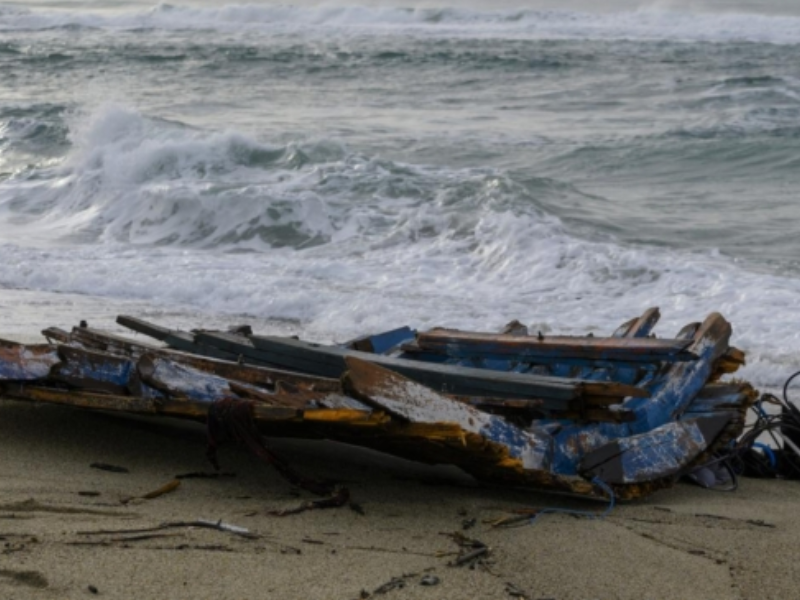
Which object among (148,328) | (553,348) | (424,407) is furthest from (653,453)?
(148,328)

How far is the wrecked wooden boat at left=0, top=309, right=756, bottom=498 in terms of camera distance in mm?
4164

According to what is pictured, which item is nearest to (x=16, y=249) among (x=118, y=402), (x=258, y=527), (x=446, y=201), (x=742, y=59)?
(x=446, y=201)

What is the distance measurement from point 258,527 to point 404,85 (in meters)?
21.5

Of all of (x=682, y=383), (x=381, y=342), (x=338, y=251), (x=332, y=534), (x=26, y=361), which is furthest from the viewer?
(x=338, y=251)

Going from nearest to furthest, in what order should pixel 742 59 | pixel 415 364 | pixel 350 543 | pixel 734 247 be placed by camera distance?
pixel 350 543 → pixel 415 364 → pixel 734 247 → pixel 742 59

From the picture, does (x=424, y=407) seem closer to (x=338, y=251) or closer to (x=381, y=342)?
(x=381, y=342)

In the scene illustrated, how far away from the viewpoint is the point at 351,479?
466cm

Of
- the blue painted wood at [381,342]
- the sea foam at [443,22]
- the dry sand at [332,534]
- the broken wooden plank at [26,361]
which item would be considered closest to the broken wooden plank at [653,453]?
the dry sand at [332,534]

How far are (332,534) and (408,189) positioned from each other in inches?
386

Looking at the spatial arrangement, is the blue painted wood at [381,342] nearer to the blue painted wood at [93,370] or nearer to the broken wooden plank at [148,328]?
the broken wooden plank at [148,328]

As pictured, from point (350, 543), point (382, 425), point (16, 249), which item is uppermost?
point (382, 425)

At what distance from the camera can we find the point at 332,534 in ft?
13.0

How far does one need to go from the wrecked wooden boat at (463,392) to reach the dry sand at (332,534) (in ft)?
0.59

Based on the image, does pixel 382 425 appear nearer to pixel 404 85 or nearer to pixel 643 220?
pixel 643 220
